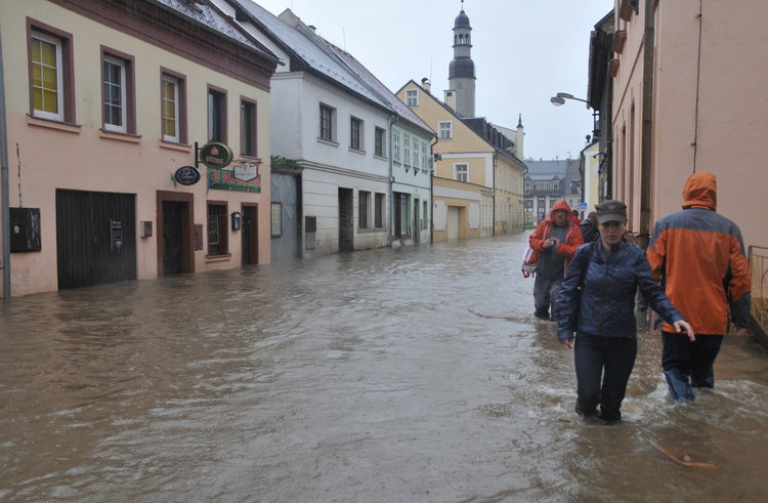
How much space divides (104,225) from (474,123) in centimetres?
4374

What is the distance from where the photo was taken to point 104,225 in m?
13.7

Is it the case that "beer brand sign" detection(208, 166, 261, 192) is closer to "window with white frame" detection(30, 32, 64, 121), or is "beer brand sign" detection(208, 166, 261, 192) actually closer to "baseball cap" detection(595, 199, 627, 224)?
"window with white frame" detection(30, 32, 64, 121)

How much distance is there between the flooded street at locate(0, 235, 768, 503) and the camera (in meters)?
3.65

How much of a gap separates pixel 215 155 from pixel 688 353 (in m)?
13.2

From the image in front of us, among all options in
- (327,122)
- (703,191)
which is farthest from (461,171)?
(703,191)

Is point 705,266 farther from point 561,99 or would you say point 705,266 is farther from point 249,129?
point 561,99

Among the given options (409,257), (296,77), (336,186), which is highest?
(296,77)

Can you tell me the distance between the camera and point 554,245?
28.3ft

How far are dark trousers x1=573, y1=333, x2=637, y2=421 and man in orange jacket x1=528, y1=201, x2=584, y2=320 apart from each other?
12.6 ft

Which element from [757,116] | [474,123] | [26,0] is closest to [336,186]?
[26,0]

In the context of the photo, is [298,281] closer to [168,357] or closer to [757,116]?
[168,357]

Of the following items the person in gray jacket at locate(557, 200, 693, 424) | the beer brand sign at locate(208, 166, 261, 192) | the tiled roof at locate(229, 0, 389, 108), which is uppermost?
the tiled roof at locate(229, 0, 389, 108)

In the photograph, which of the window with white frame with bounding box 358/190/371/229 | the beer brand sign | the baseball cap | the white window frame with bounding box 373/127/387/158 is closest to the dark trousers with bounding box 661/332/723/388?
the baseball cap

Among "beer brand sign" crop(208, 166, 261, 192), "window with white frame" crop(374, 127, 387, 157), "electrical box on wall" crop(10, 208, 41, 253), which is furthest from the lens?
"window with white frame" crop(374, 127, 387, 157)
